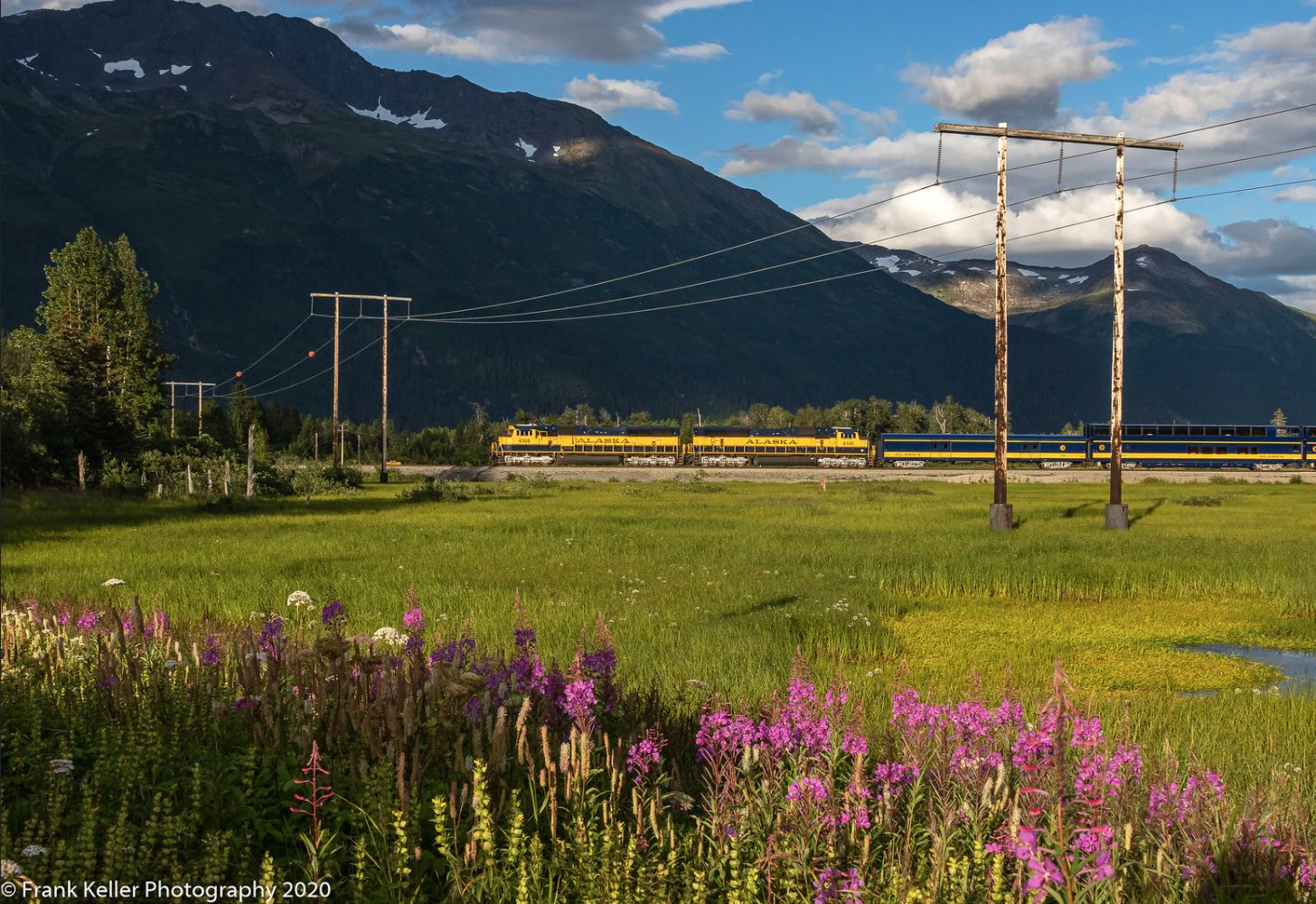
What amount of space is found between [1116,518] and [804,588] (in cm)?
1726

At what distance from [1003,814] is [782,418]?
605 ft

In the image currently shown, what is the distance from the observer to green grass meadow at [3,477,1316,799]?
1096cm

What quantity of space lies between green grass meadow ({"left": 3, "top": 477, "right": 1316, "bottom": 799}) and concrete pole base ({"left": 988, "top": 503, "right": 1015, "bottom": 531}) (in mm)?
820

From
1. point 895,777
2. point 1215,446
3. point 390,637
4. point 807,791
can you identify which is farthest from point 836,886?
point 1215,446

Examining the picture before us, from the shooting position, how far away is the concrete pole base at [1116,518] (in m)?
31.4

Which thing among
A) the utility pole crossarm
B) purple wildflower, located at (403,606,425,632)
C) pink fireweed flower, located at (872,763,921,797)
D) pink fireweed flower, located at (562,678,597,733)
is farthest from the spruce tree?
pink fireweed flower, located at (872,763,921,797)

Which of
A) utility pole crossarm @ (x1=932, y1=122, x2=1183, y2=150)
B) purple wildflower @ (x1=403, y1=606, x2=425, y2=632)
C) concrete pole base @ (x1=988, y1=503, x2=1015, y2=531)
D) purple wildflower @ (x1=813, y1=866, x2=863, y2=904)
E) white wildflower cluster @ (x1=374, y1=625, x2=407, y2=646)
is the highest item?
utility pole crossarm @ (x1=932, y1=122, x2=1183, y2=150)

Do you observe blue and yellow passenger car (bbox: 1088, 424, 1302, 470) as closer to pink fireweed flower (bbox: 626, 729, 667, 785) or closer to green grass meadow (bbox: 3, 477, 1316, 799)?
green grass meadow (bbox: 3, 477, 1316, 799)

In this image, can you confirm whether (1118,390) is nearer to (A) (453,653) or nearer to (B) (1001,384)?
(B) (1001,384)

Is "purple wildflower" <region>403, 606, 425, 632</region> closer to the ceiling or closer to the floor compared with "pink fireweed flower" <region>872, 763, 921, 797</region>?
closer to the ceiling

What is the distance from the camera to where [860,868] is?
14.5 ft

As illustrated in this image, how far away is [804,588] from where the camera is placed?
747 inches

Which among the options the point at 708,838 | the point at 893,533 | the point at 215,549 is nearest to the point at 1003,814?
the point at 708,838

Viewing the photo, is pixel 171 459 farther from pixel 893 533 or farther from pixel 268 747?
pixel 268 747
